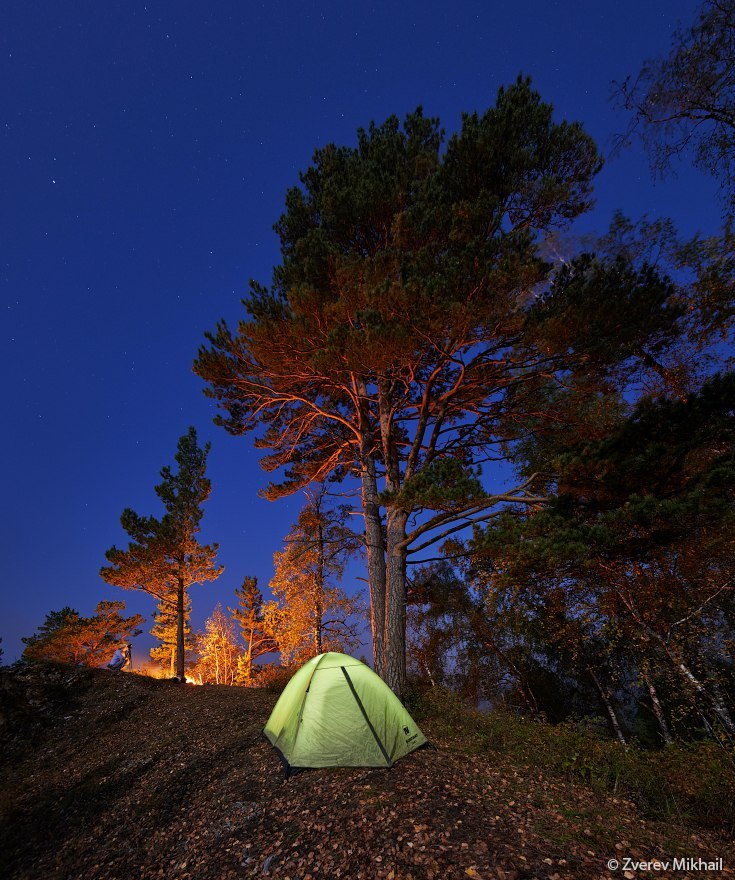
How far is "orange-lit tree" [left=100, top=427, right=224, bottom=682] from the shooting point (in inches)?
698

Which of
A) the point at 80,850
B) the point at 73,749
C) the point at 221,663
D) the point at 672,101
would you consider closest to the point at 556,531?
the point at 80,850

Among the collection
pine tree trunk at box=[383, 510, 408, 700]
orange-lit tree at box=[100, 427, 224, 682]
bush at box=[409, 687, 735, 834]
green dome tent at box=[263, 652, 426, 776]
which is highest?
orange-lit tree at box=[100, 427, 224, 682]

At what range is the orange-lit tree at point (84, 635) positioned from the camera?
22.9m

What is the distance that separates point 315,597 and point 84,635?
18.1 meters

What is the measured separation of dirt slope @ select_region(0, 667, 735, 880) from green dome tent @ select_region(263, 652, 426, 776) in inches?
8.6

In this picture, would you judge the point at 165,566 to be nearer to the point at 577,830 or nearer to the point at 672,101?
the point at 577,830

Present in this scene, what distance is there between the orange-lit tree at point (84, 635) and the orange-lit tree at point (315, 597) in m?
15.3

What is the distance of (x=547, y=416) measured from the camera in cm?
941

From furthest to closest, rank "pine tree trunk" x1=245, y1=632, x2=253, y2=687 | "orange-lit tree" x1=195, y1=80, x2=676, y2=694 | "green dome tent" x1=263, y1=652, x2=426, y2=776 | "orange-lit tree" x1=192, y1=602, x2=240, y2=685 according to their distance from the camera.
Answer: "orange-lit tree" x1=192, y1=602, x2=240, y2=685, "pine tree trunk" x1=245, y1=632, x2=253, y2=687, "orange-lit tree" x1=195, y1=80, x2=676, y2=694, "green dome tent" x1=263, y1=652, x2=426, y2=776

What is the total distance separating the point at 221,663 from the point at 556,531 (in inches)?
1216

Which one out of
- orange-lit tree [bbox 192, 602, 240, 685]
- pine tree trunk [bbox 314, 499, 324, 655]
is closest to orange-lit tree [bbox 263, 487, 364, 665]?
pine tree trunk [bbox 314, 499, 324, 655]

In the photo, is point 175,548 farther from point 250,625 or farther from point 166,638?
point 166,638

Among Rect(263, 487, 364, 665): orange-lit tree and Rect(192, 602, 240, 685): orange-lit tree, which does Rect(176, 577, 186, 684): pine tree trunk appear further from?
Rect(192, 602, 240, 685): orange-lit tree

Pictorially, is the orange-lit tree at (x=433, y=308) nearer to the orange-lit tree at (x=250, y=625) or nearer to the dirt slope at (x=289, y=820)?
the dirt slope at (x=289, y=820)
